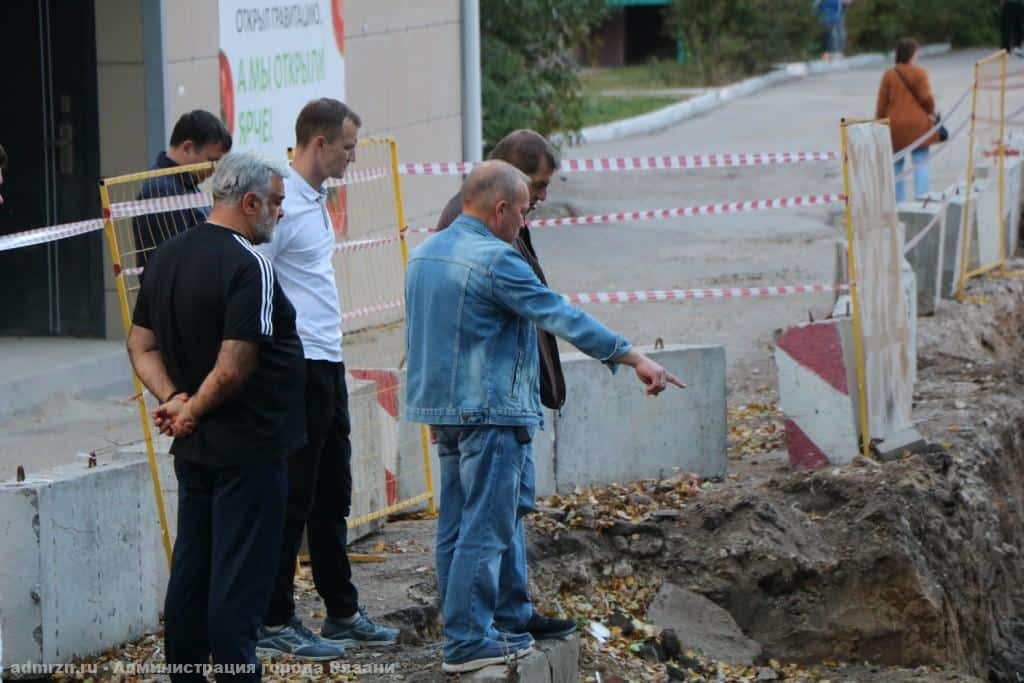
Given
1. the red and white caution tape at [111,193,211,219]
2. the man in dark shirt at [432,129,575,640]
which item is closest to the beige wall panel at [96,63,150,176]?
the red and white caution tape at [111,193,211,219]

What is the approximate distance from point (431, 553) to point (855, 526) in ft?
6.97

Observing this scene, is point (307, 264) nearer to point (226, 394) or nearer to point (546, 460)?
point (226, 394)

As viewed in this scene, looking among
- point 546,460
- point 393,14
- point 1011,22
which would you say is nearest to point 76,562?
point 546,460

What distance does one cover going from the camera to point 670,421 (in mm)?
8570

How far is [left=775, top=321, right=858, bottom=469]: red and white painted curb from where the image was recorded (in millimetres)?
8516

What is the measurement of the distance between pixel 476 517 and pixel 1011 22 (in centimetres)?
1539

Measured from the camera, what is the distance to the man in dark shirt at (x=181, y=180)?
6.91m

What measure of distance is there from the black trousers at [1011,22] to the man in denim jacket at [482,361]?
14873mm

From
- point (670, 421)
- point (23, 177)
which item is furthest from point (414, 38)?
point (670, 421)

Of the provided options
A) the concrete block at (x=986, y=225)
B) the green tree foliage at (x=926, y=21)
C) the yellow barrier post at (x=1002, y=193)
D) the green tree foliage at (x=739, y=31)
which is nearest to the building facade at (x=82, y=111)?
the concrete block at (x=986, y=225)

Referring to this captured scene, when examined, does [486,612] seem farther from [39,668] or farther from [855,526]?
[855,526]

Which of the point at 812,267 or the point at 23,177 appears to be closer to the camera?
the point at 23,177

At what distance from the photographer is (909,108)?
15.0m

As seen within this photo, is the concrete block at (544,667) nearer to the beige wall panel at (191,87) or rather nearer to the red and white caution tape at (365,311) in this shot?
the red and white caution tape at (365,311)
